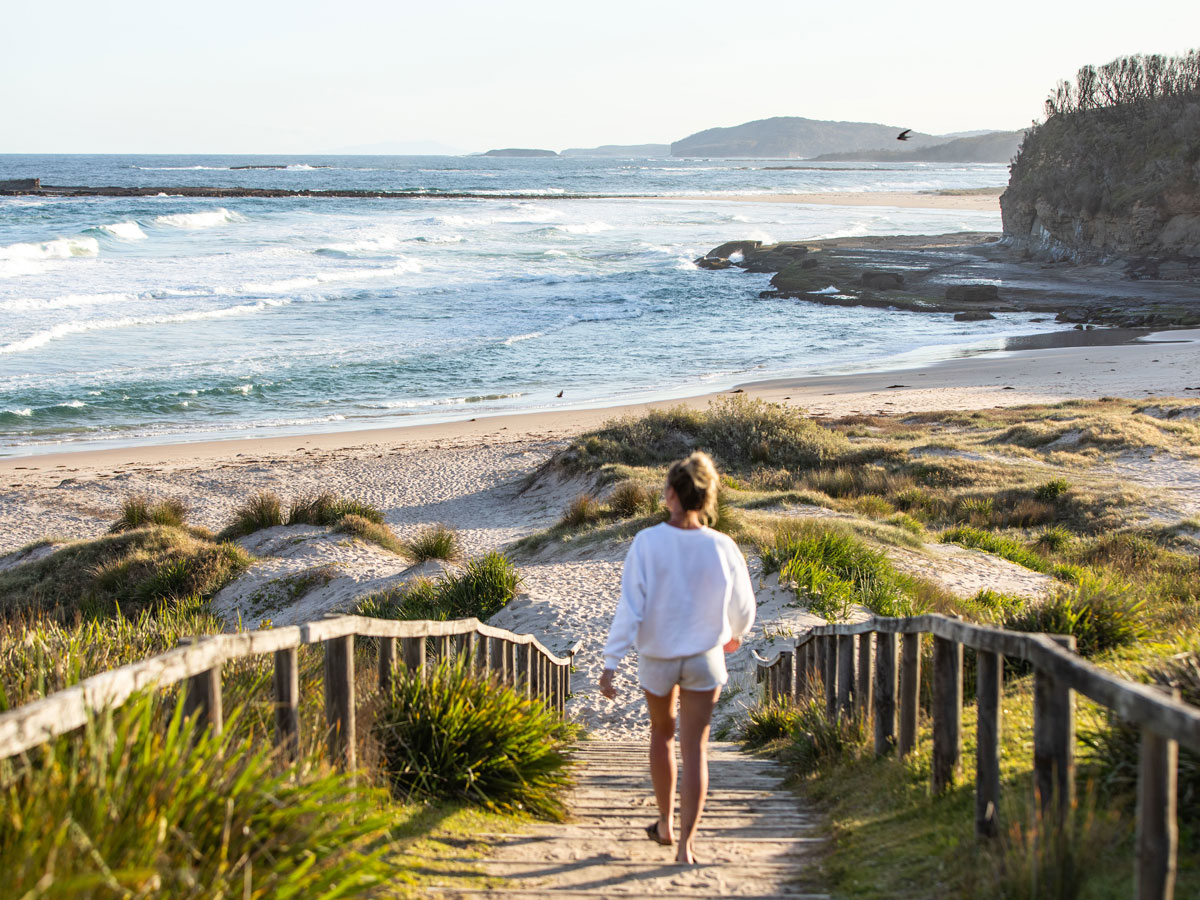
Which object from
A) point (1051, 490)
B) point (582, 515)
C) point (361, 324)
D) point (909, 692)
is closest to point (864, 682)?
point (909, 692)

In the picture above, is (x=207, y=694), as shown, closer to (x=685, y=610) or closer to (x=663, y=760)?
(x=685, y=610)

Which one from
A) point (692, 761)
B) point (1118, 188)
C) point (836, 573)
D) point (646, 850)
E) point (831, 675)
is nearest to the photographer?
point (692, 761)

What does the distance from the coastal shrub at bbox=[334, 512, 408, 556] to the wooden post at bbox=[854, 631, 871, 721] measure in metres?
9.36

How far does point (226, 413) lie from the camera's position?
26.2 m

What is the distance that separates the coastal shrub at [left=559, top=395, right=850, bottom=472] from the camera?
1875 cm

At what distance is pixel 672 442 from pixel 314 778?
16063 millimetres

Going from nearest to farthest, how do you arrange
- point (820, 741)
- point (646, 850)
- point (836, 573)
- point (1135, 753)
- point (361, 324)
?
point (1135, 753) → point (646, 850) → point (820, 741) → point (836, 573) → point (361, 324)

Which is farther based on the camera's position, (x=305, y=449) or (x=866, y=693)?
(x=305, y=449)

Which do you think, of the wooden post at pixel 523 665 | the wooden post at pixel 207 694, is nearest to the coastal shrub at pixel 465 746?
the wooden post at pixel 207 694

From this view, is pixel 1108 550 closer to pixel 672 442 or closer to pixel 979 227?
pixel 672 442

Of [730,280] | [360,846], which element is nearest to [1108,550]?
[360,846]

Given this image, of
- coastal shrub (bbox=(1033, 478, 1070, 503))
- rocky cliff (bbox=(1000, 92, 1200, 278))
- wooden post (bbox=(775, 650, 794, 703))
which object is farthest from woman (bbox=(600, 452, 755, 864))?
rocky cliff (bbox=(1000, 92, 1200, 278))

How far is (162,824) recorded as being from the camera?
2.54 meters

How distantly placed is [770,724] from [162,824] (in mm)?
5391
